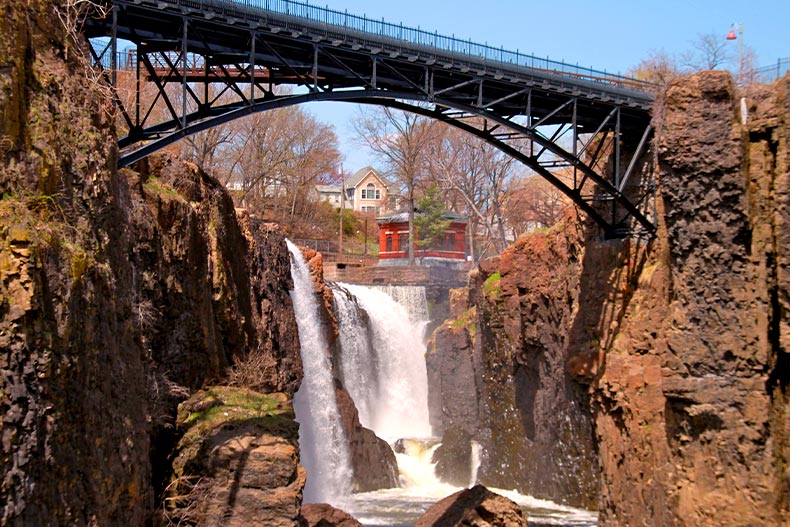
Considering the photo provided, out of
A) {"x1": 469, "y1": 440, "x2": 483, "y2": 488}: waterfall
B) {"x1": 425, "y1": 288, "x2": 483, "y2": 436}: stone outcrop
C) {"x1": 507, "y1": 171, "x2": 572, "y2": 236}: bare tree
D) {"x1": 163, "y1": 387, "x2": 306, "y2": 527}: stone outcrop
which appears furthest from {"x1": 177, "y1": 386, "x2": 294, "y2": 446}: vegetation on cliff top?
{"x1": 507, "y1": 171, "x2": 572, "y2": 236}: bare tree

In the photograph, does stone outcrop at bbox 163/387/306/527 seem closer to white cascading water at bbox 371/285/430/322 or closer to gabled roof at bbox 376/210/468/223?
white cascading water at bbox 371/285/430/322

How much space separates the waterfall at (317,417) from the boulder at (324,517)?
6208 mm

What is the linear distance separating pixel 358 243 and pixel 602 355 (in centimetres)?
3889

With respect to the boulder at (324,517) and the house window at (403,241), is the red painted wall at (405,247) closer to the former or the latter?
the house window at (403,241)

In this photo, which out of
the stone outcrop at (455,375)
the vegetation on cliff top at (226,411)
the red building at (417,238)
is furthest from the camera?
the red building at (417,238)

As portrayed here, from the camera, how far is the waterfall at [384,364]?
29.8m

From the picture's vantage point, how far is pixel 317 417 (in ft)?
78.8

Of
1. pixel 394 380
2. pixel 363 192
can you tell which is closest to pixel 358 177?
pixel 363 192

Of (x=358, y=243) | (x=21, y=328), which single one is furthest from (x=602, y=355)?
(x=358, y=243)

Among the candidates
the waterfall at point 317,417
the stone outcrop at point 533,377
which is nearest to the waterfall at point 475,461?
the stone outcrop at point 533,377

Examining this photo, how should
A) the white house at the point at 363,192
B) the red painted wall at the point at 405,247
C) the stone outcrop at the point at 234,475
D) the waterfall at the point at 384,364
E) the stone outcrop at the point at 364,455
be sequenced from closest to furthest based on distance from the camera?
the stone outcrop at the point at 234,475 < the stone outcrop at the point at 364,455 < the waterfall at the point at 384,364 < the red painted wall at the point at 405,247 < the white house at the point at 363,192

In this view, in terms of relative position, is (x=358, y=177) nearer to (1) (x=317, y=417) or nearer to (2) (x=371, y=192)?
(2) (x=371, y=192)

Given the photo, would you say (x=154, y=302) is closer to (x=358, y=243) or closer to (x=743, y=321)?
(x=743, y=321)

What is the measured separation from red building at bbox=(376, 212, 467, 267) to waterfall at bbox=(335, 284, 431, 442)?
56.1 ft
